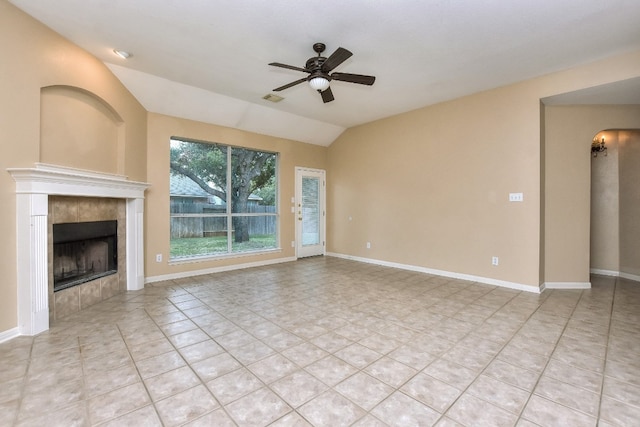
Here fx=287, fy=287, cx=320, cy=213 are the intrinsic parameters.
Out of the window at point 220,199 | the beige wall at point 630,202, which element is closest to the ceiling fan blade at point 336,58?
the window at point 220,199

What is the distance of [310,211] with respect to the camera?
6.54 metres

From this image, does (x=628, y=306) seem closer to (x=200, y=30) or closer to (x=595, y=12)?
(x=595, y=12)

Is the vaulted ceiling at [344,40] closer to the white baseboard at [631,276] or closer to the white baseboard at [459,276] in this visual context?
the white baseboard at [459,276]

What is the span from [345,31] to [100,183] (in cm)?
313

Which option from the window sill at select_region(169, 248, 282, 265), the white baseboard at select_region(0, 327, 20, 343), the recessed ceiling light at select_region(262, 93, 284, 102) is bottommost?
the white baseboard at select_region(0, 327, 20, 343)

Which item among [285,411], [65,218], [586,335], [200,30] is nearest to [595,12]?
[586,335]

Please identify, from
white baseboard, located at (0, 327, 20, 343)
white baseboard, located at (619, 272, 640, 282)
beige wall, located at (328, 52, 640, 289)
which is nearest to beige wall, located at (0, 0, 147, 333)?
white baseboard, located at (0, 327, 20, 343)

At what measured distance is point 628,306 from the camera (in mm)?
3307

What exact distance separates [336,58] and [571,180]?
3760 millimetres

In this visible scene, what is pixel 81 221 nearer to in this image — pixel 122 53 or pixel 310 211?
pixel 122 53

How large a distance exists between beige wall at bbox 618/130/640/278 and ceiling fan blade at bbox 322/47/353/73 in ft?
17.0

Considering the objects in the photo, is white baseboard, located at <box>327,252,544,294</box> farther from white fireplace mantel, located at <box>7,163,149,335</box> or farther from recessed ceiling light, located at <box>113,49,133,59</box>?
recessed ceiling light, located at <box>113,49,133,59</box>

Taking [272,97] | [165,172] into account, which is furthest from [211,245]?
[272,97]

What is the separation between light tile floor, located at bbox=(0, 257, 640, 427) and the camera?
1605 millimetres
